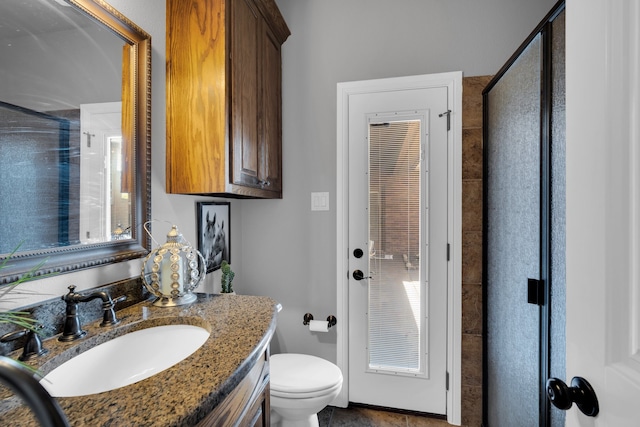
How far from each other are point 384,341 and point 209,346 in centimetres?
145

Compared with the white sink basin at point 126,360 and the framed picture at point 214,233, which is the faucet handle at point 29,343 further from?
the framed picture at point 214,233

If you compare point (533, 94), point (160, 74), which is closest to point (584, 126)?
point (533, 94)

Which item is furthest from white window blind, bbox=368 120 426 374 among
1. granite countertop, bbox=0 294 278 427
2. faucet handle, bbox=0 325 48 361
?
faucet handle, bbox=0 325 48 361

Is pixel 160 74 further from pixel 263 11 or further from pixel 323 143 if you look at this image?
pixel 323 143

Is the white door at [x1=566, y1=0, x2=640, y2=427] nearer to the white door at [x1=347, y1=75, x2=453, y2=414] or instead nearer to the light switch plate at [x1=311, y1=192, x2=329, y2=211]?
the white door at [x1=347, y1=75, x2=453, y2=414]

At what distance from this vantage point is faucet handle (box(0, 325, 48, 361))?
686 mm

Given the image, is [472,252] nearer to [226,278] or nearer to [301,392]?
[301,392]

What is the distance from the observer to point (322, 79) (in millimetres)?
2021

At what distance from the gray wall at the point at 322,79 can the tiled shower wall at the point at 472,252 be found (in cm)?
25

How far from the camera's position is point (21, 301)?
2.63 feet

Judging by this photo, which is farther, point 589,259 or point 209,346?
point 209,346

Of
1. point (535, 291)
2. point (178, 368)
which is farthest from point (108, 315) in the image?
point (535, 291)

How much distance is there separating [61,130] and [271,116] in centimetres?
114

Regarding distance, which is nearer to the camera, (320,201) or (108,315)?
(108,315)
